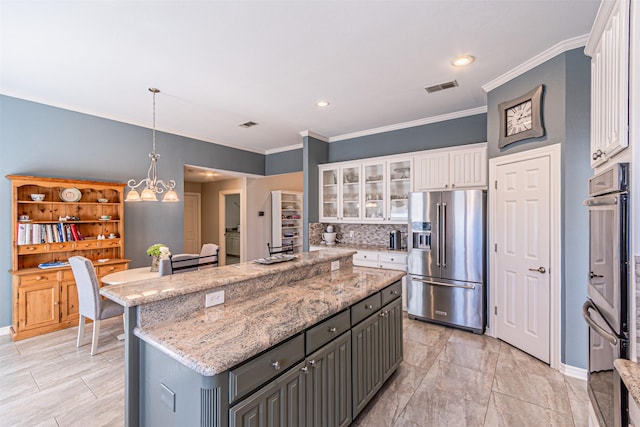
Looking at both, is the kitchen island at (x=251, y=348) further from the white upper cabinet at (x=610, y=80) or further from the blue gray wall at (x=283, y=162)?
the blue gray wall at (x=283, y=162)

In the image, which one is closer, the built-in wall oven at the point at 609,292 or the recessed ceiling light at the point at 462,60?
Result: the built-in wall oven at the point at 609,292

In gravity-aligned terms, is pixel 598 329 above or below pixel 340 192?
below

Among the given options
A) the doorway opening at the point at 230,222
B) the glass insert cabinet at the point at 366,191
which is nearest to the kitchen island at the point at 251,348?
the glass insert cabinet at the point at 366,191

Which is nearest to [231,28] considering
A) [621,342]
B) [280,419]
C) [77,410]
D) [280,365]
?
[280,365]

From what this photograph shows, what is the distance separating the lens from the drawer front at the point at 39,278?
3309 millimetres

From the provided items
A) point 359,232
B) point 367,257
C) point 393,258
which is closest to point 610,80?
point 393,258

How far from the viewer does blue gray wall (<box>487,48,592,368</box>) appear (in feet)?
8.14

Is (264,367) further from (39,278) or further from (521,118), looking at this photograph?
(39,278)

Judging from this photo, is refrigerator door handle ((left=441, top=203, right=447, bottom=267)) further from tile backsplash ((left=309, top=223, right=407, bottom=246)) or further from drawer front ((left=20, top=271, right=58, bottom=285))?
drawer front ((left=20, top=271, right=58, bottom=285))

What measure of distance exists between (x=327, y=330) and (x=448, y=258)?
2.52m

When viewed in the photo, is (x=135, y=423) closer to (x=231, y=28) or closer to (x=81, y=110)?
(x=231, y=28)

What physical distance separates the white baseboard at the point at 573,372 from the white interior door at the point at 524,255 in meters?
0.15

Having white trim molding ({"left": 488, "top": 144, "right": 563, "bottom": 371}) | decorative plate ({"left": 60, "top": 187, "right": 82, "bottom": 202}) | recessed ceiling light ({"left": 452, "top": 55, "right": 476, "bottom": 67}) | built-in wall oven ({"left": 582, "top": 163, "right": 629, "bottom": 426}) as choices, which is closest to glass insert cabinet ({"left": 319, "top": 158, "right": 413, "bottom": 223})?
recessed ceiling light ({"left": 452, "top": 55, "right": 476, "bottom": 67})

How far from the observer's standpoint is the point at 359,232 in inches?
205
